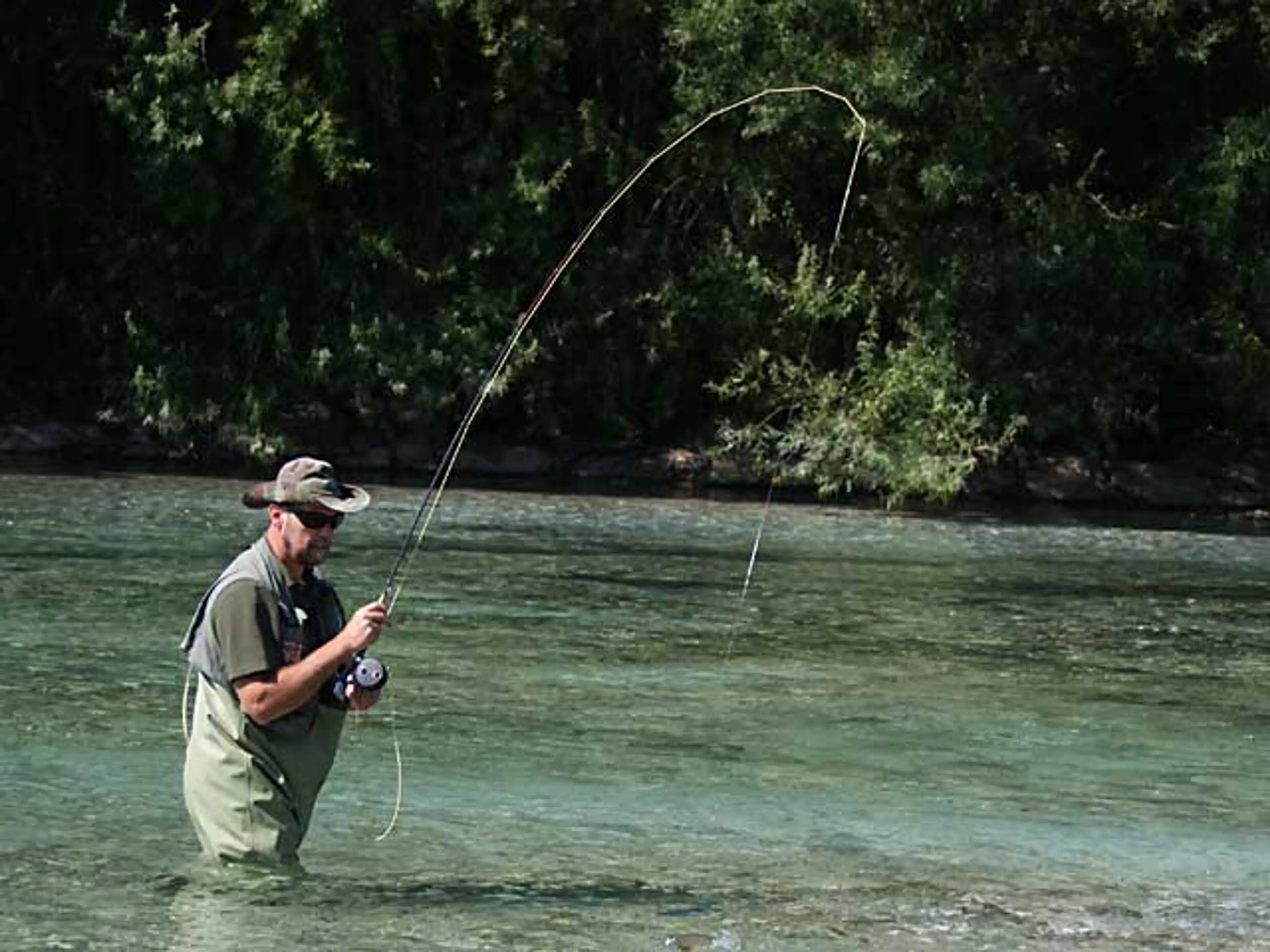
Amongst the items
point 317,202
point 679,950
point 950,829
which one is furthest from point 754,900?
point 317,202

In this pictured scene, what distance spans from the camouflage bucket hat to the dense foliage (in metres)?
13.7

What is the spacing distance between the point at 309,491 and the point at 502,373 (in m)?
15.3

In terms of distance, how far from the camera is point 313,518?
18.6 feet

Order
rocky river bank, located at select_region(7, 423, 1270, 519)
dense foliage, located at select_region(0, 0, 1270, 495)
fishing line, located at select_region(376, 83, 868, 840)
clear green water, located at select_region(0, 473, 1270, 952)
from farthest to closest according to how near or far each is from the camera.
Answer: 1. rocky river bank, located at select_region(7, 423, 1270, 519)
2. dense foliage, located at select_region(0, 0, 1270, 495)
3. fishing line, located at select_region(376, 83, 868, 840)
4. clear green water, located at select_region(0, 473, 1270, 952)

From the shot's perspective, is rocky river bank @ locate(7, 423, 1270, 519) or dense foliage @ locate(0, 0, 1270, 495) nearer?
dense foliage @ locate(0, 0, 1270, 495)

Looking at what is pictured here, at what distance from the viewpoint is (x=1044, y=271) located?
20.0 m

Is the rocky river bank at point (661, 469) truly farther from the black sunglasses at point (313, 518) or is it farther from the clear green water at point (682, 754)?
the black sunglasses at point (313, 518)

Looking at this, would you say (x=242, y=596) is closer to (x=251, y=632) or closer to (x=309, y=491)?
(x=251, y=632)

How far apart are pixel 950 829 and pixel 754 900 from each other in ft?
3.99

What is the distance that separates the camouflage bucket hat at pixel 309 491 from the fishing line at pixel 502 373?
26 centimetres

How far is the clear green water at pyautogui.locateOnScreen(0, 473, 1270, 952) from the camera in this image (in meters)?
6.35

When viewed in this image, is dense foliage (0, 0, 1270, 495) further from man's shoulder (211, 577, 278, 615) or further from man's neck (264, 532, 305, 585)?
man's shoulder (211, 577, 278, 615)

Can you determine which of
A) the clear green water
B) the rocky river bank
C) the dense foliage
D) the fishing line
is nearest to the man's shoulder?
the fishing line

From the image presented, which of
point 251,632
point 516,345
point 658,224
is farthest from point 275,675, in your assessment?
point 658,224
